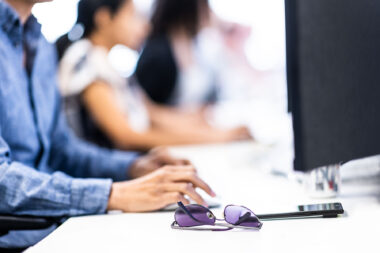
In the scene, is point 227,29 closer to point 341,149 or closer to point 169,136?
point 169,136

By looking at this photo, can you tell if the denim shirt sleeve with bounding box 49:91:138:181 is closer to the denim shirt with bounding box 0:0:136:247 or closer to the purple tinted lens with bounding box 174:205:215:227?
the denim shirt with bounding box 0:0:136:247

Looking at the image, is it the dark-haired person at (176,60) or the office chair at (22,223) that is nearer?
the office chair at (22,223)

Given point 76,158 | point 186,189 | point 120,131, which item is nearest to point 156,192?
point 186,189

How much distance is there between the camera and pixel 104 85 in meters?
2.38

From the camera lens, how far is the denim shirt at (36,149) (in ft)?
3.24

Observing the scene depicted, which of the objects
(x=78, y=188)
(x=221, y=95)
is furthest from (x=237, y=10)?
(x=78, y=188)

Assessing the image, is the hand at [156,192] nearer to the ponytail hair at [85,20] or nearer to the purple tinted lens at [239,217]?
the purple tinted lens at [239,217]

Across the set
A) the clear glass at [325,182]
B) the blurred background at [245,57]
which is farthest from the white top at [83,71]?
the blurred background at [245,57]

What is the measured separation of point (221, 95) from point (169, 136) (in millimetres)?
1528

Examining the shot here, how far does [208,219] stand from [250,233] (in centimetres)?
8

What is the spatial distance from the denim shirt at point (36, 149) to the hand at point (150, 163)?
4 centimetres

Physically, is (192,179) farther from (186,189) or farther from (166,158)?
(166,158)

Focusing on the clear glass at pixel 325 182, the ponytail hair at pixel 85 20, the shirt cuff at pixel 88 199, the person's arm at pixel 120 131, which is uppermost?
the ponytail hair at pixel 85 20

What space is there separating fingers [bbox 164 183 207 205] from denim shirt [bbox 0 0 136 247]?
14 centimetres
